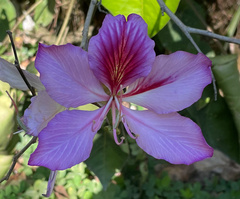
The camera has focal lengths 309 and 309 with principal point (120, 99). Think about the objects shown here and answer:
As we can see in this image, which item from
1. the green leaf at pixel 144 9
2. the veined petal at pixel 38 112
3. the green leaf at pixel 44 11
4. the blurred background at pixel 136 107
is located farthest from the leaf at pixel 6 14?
the veined petal at pixel 38 112

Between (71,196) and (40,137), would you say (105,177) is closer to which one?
(40,137)

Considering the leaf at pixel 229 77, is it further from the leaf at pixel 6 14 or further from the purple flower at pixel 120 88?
the leaf at pixel 6 14

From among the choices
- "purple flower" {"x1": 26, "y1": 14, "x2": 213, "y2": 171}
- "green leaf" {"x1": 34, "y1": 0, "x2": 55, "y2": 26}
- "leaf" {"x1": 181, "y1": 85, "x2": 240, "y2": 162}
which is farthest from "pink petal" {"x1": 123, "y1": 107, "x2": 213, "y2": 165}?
"green leaf" {"x1": 34, "y1": 0, "x2": 55, "y2": 26}

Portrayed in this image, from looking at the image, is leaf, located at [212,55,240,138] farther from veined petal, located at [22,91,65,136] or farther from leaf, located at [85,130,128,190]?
veined petal, located at [22,91,65,136]

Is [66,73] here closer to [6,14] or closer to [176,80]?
[176,80]

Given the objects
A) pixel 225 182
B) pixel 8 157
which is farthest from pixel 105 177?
pixel 225 182

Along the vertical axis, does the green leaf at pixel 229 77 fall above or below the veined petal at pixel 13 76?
below

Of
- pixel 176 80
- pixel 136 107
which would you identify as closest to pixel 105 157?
pixel 136 107
